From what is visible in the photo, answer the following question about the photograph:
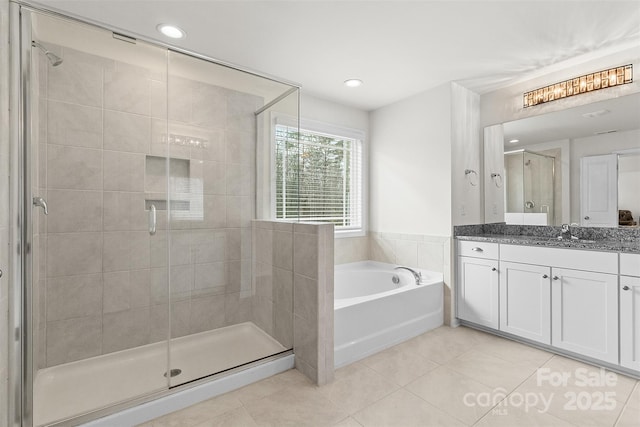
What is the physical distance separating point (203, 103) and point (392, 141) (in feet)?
6.94

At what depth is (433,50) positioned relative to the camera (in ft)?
7.59

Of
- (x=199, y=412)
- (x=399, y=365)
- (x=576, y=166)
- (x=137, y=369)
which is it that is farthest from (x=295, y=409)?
(x=576, y=166)

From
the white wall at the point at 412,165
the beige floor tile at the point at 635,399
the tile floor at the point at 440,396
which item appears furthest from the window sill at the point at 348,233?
the beige floor tile at the point at 635,399

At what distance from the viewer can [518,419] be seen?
1.62 metres

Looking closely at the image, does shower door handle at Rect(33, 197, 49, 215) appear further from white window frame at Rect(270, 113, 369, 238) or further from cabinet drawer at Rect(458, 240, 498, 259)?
cabinet drawer at Rect(458, 240, 498, 259)

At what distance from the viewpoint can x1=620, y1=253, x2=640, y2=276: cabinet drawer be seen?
196 cm

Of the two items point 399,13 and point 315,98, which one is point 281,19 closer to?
point 399,13

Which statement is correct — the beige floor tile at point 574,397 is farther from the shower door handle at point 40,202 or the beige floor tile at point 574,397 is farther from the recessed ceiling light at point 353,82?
the shower door handle at point 40,202

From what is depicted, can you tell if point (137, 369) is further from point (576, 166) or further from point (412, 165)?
point (576, 166)

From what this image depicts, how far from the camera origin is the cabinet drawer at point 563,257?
2.08m

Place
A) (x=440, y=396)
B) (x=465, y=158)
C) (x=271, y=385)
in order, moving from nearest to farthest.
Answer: (x=440, y=396) → (x=271, y=385) → (x=465, y=158)

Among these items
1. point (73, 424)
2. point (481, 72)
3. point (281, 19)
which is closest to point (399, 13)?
point (281, 19)

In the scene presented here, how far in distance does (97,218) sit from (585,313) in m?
3.65

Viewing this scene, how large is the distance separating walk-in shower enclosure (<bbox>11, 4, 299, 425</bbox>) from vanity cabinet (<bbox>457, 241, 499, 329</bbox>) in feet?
5.84
